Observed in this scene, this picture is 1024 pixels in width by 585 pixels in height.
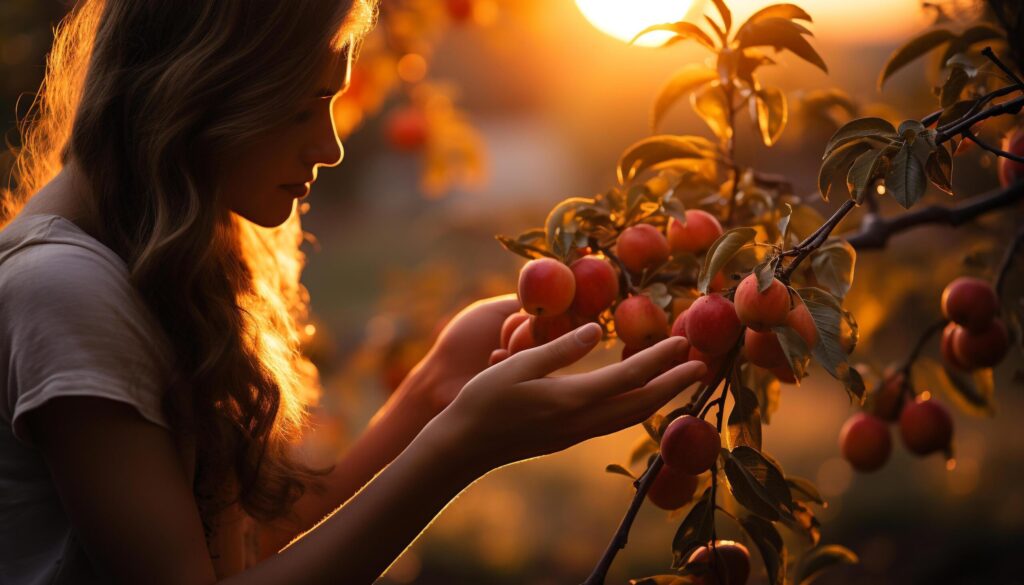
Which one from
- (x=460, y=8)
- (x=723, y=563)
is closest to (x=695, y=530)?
(x=723, y=563)

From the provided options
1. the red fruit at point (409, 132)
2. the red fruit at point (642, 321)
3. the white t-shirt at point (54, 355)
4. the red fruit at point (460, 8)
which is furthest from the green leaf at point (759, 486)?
the red fruit at point (409, 132)

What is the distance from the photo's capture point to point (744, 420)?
2.30 feet

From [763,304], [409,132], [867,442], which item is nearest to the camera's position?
[763,304]

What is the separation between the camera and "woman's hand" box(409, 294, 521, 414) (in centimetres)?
102

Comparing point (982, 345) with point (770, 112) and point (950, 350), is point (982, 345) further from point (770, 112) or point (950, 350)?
point (770, 112)

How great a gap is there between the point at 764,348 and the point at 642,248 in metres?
0.13

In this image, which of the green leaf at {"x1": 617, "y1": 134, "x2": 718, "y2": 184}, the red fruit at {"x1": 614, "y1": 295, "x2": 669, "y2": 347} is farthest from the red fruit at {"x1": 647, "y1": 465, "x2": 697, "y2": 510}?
the green leaf at {"x1": 617, "y1": 134, "x2": 718, "y2": 184}

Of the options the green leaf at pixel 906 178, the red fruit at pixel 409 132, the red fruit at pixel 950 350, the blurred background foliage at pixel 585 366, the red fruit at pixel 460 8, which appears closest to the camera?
the green leaf at pixel 906 178

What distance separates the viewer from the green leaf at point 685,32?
0.78 m

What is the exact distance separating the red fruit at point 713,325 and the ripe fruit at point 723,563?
181 millimetres

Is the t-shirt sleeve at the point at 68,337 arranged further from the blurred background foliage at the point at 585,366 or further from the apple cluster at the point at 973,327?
the apple cluster at the point at 973,327

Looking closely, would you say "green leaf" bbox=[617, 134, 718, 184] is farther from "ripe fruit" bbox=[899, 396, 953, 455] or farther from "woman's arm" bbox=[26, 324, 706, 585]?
"ripe fruit" bbox=[899, 396, 953, 455]

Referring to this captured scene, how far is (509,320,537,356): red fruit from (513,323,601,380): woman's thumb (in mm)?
84

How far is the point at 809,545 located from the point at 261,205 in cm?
61
